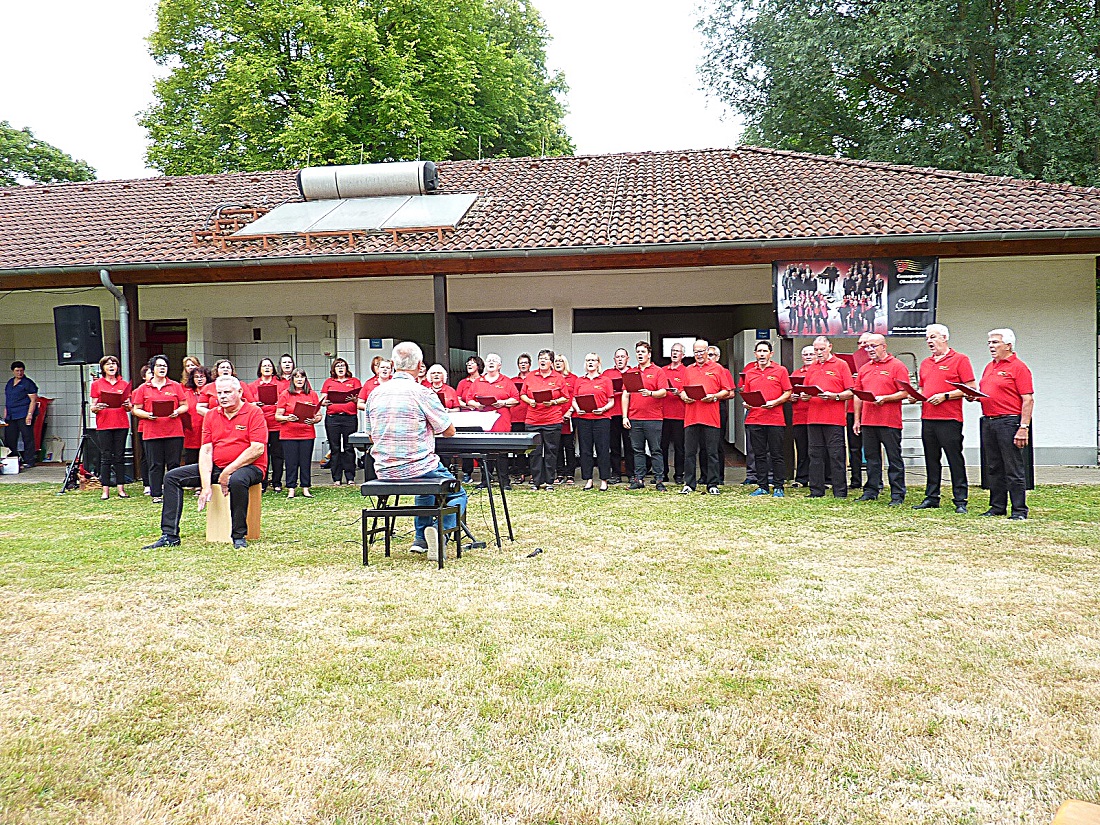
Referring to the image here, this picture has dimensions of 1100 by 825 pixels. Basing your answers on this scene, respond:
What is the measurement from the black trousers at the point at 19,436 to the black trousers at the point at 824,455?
12.3 meters

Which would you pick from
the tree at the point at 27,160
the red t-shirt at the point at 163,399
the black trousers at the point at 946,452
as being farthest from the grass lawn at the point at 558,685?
the tree at the point at 27,160

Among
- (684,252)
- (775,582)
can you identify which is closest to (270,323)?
(684,252)

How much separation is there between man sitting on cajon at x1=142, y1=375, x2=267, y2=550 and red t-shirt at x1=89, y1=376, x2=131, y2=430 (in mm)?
3897

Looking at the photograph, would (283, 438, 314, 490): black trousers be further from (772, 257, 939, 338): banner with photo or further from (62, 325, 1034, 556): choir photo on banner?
(772, 257, 939, 338): banner with photo

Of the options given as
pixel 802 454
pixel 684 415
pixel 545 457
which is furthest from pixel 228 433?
pixel 802 454

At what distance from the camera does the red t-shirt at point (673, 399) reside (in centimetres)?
1034

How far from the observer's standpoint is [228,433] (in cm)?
700

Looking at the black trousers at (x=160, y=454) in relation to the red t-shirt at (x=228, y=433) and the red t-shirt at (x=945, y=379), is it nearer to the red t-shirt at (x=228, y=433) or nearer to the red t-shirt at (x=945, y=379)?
the red t-shirt at (x=228, y=433)

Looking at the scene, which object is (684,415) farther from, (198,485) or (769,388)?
(198,485)

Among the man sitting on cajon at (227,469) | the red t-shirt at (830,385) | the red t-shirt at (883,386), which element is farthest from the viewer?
the red t-shirt at (830,385)

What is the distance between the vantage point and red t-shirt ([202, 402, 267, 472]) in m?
6.97

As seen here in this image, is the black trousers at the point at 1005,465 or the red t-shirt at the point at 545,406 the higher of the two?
the red t-shirt at the point at 545,406

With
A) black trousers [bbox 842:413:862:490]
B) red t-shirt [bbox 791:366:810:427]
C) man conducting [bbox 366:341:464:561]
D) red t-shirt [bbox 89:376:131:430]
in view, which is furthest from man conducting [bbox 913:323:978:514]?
red t-shirt [bbox 89:376:131:430]

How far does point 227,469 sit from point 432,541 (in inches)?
69.1
